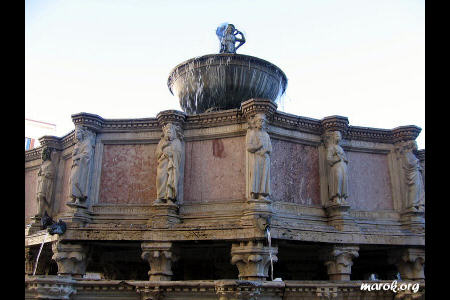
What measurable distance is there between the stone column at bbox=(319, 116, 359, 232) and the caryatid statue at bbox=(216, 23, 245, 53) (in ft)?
15.1

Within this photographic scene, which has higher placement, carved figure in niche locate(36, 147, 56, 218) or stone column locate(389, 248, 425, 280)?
carved figure in niche locate(36, 147, 56, 218)

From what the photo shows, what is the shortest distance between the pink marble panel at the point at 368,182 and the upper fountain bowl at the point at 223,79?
11.3 feet

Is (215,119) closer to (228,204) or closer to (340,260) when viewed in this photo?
(228,204)

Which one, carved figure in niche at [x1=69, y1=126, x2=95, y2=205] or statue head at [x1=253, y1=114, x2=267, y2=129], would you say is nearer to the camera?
statue head at [x1=253, y1=114, x2=267, y2=129]

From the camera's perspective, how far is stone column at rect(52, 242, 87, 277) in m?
8.66

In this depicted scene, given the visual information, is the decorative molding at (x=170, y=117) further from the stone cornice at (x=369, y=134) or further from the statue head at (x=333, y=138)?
the stone cornice at (x=369, y=134)

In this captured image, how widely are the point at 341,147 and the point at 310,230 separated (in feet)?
8.10

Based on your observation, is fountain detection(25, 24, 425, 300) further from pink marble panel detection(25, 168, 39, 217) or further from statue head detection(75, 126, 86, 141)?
pink marble panel detection(25, 168, 39, 217)

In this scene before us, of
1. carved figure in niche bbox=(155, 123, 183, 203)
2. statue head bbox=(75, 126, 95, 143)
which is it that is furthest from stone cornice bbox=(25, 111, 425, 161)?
carved figure in niche bbox=(155, 123, 183, 203)

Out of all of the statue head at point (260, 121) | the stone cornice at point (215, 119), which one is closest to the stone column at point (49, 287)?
the stone cornice at point (215, 119)

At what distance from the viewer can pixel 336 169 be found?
977 cm

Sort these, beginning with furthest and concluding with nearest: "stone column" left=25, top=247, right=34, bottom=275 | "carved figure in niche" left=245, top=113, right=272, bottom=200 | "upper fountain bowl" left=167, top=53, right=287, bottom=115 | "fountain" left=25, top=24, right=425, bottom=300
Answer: "upper fountain bowl" left=167, top=53, right=287, bottom=115 < "stone column" left=25, top=247, right=34, bottom=275 < "carved figure in niche" left=245, top=113, right=272, bottom=200 < "fountain" left=25, top=24, right=425, bottom=300
